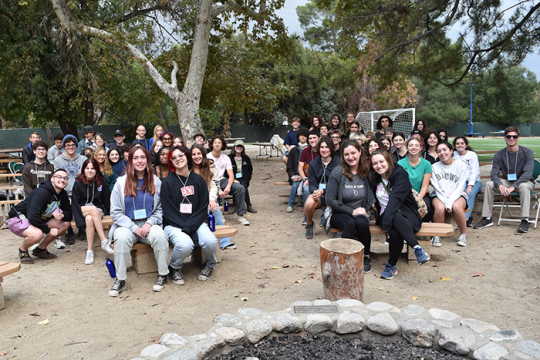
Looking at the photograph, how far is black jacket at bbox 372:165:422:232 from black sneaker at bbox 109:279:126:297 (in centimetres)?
286

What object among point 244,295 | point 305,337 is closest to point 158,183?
point 244,295

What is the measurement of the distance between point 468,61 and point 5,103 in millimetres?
14669

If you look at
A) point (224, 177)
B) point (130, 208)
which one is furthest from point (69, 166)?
point (130, 208)

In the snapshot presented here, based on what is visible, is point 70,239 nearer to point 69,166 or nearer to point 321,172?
point 69,166

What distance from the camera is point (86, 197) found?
564 centimetres

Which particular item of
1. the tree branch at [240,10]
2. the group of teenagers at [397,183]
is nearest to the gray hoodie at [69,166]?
the group of teenagers at [397,183]

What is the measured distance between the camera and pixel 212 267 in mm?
4723

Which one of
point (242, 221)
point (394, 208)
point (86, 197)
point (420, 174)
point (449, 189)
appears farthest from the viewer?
point (242, 221)

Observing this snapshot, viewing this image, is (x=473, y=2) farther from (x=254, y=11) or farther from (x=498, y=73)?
(x=254, y=11)

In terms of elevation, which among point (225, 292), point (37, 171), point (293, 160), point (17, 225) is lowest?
point (225, 292)

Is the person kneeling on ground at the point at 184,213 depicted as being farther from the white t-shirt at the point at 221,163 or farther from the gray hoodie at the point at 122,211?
the white t-shirt at the point at 221,163

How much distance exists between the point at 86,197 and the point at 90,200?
0.06 meters

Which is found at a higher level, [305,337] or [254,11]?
[254,11]

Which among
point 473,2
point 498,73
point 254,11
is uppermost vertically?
point 254,11
